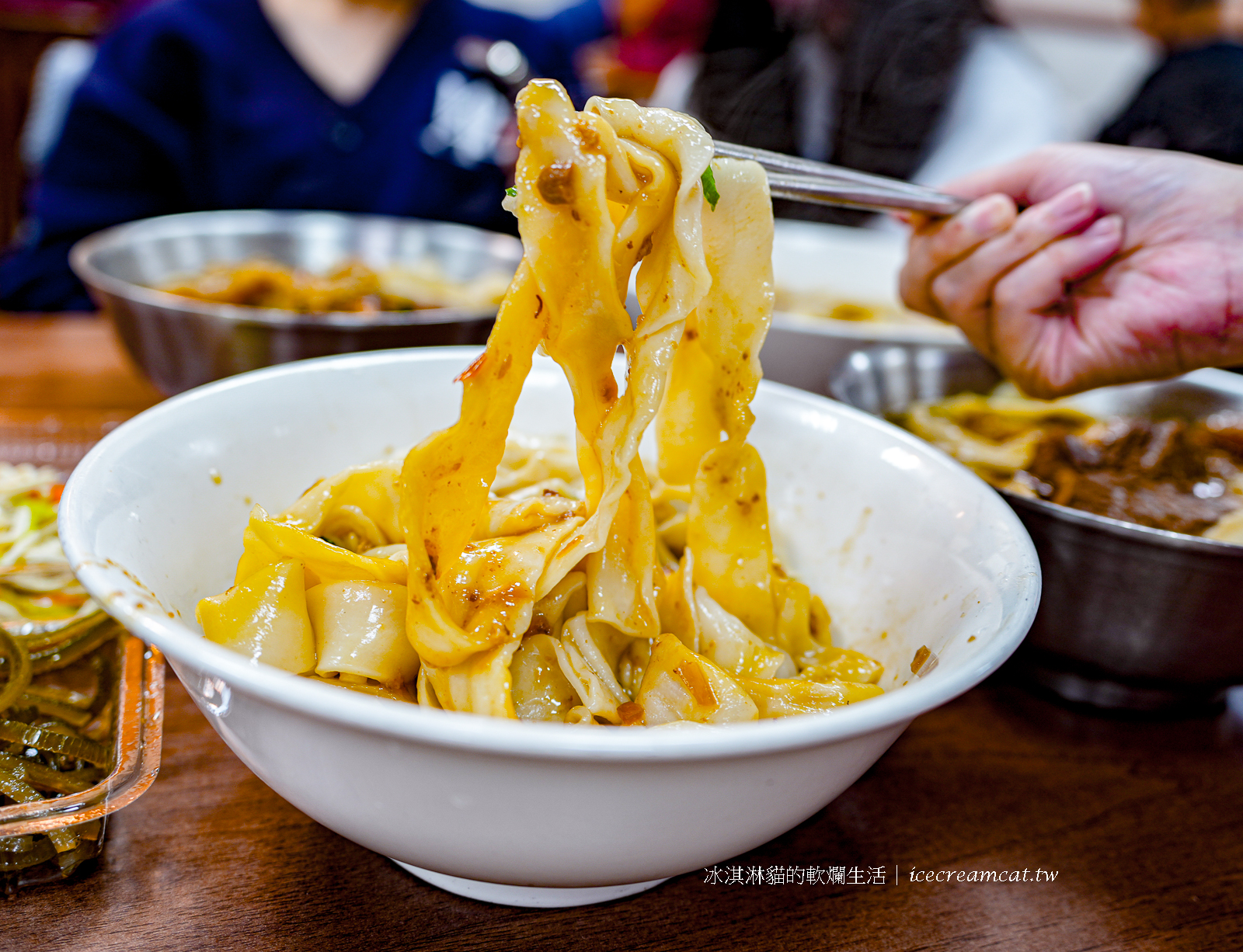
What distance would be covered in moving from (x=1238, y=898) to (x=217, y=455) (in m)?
1.43

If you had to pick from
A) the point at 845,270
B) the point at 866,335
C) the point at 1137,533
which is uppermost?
the point at 845,270

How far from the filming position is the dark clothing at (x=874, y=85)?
5.11 m

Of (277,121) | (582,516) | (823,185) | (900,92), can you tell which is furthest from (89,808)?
(900,92)

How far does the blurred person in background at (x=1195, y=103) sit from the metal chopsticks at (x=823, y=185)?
3.41 m

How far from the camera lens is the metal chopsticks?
3.57 ft

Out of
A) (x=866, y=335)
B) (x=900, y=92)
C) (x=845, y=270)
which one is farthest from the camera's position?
(x=900, y=92)

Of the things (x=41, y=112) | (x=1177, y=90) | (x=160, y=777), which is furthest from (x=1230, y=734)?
(x=41, y=112)

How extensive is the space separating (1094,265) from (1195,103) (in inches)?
132

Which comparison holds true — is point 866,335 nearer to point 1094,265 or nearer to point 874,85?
point 1094,265

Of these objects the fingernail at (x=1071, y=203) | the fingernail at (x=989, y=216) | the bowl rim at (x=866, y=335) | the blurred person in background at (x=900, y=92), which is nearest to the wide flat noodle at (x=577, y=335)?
the fingernail at (x=989, y=216)

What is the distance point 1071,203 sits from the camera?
1.44 m

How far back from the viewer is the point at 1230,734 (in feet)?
4.42

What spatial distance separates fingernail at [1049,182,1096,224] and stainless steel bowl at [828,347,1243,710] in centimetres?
56

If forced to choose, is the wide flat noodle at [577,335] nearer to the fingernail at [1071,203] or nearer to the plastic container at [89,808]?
the plastic container at [89,808]
